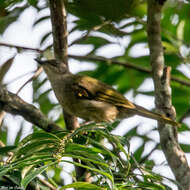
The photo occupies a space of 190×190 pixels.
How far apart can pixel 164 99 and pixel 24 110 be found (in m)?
1.27

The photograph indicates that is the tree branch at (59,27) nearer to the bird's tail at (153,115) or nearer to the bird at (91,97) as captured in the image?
the bird's tail at (153,115)

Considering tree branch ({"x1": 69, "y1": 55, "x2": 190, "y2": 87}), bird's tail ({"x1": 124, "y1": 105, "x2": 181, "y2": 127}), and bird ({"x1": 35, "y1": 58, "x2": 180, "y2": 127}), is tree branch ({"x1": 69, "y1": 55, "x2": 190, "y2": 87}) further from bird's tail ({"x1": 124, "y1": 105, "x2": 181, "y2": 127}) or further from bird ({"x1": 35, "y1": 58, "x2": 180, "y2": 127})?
bird's tail ({"x1": 124, "y1": 105, "x2": 181, "y2": 127})

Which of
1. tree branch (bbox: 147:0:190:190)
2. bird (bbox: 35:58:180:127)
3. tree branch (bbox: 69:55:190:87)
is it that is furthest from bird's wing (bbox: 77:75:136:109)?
tree branch (bbox: 147:0:190:190)

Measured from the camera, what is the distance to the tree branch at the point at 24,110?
294cm

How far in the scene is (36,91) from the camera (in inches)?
159

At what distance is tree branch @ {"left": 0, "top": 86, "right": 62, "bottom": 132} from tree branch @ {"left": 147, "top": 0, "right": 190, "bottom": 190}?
96 cm

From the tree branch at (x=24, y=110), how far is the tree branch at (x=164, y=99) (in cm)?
96

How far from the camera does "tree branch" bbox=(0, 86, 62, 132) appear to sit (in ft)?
9.66

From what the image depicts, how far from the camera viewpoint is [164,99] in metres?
3.17

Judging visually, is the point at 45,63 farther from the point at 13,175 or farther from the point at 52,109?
the point at 13,175

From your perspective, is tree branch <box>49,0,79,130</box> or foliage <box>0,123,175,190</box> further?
tree branch <box>49,0,79,130</box>

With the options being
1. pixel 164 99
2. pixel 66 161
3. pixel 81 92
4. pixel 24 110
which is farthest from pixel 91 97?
pixel 66 161

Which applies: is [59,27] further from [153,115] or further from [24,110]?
[153,115]

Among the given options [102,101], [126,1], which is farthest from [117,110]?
[126,1]
